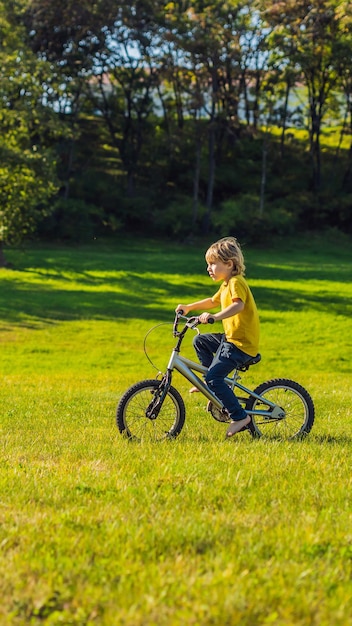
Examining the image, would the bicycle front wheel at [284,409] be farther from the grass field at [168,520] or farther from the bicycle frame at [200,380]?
the grass field at [168,520]

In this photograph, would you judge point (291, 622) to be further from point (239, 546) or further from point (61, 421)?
point (61, 421)

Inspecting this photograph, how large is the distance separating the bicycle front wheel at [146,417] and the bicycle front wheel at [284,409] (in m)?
0.85

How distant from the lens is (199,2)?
52.2m

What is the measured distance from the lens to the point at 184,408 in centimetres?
849

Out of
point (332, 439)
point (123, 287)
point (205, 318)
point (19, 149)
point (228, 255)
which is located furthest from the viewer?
point (19, 149)

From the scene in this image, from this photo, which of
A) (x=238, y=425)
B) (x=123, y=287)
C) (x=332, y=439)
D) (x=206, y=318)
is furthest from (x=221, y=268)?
(x=123, y=287)

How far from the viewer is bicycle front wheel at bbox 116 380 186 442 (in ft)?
27.8

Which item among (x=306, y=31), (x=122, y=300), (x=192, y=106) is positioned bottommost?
(x=122, y=300)

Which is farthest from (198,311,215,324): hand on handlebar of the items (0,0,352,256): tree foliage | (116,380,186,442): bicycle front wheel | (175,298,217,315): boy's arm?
(0,0,352,256): tree foliage

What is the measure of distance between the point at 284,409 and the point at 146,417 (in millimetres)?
1642

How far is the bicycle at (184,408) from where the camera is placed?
8.45 meters

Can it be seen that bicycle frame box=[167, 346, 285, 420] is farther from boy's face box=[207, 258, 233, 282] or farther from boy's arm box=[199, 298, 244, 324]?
boy's face box=[207, 258, 233, 282]

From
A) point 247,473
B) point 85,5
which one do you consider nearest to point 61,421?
point 247,473

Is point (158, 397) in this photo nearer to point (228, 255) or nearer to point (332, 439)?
point (228, 255)
